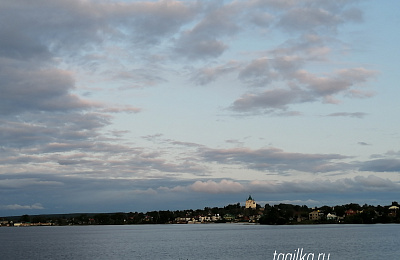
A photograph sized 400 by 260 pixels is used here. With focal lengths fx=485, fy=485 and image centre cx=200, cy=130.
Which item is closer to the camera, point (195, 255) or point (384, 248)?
point (195, 255)

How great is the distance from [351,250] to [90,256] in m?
55.2

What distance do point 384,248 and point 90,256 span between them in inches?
2501

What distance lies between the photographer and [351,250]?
10331 cm

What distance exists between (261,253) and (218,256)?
390 inches

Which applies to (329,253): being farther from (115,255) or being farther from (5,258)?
(5,258)

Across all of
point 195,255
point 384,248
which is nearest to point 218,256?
point 195,255

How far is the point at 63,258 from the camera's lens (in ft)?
322

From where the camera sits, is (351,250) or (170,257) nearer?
(170,257)

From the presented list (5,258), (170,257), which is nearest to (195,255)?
(170,257)

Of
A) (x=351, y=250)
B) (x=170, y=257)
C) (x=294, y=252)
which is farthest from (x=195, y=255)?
(x=351, y=250)

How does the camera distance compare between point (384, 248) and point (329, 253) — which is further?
point (384, 248)

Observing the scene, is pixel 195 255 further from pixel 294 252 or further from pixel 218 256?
pixel 294 252

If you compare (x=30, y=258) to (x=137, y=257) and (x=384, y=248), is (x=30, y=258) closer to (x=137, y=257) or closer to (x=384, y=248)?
(x=137, y=257)

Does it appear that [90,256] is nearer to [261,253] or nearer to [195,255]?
[195,255]
